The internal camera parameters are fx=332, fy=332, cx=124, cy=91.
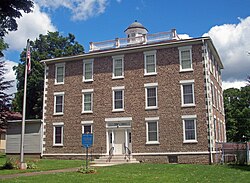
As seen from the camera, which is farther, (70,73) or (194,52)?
(70,73)

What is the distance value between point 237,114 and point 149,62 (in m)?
26.7

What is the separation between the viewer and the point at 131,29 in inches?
1448

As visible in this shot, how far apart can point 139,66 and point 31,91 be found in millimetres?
20902

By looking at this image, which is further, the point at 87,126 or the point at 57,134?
the point at 57,134

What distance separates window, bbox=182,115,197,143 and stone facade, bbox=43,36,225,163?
0.24 metres

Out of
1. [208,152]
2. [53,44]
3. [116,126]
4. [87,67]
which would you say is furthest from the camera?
[53,44]

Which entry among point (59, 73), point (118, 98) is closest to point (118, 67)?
point (118, 98)

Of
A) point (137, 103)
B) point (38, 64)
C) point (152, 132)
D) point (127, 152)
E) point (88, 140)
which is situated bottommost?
point (127, 152)

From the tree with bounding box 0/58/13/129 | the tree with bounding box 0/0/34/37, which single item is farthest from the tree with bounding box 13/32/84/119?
the tree with bounding box 0/0/34/37

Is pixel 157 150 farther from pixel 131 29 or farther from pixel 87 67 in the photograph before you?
pixel 131 29

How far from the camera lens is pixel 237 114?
1925 inches

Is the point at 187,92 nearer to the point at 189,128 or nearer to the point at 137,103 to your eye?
the point at 189,128

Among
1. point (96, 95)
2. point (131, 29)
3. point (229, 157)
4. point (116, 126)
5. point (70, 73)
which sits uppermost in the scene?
point (131, 29)

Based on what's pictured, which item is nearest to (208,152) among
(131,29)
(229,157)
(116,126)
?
(229,157)
